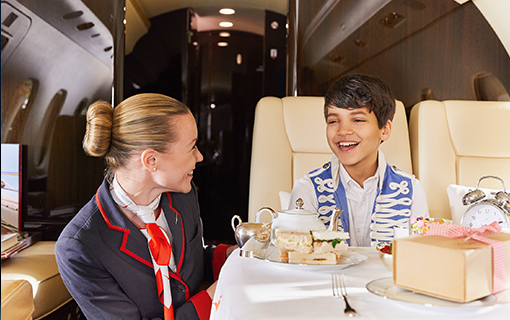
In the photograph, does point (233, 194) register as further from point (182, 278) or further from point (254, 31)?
point (182, 278)

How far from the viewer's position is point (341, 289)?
917 millimetres

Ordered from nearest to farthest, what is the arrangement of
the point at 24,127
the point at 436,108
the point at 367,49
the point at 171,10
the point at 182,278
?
the point at 182,278 → the point at 24,127 → the point at 436,108 → the point at 367,49 → the point at 171,10

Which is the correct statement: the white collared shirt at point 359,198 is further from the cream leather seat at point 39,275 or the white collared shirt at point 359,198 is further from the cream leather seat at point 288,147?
the cream leather seat at point 39,275

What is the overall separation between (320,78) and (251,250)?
1.87m

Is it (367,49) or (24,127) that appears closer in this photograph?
(24,127)

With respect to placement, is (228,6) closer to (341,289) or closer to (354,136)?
(354,136)

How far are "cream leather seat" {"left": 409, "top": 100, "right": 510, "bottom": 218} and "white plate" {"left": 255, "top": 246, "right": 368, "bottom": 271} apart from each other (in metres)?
1.40

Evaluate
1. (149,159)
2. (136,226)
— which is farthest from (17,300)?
(149,159)

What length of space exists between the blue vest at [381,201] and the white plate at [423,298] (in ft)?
2.79

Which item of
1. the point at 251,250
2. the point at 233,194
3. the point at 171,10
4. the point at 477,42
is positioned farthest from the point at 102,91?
the point at 477,42

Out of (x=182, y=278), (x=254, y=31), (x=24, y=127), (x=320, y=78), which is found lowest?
(x=182, y=278)

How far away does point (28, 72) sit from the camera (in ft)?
5.97

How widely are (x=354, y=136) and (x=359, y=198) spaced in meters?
0.24

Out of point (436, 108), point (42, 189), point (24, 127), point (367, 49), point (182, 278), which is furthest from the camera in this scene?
point (367, 49)
